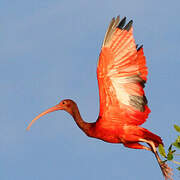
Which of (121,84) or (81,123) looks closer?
(121,84)

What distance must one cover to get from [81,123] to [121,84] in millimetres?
1249

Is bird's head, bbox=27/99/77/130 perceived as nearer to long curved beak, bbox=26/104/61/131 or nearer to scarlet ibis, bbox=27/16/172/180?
long curved beak, bbox=26/104/61/131

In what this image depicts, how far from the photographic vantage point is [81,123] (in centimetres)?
999

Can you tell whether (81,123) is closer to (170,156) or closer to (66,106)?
(66,106)

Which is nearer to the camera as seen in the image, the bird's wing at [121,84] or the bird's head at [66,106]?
the bird's wing at [121,84]

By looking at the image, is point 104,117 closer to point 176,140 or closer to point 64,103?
point 64,103

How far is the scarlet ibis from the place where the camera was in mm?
9469

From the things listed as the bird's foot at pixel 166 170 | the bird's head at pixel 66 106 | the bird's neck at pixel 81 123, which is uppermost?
the bird's head at pixel 66 106

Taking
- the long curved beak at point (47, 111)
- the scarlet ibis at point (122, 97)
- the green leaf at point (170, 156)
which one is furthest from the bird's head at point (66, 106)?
the green leaf at point (170, 156)

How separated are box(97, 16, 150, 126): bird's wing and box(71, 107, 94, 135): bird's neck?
1.06ft

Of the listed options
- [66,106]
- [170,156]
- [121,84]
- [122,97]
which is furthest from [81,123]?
[170,156]

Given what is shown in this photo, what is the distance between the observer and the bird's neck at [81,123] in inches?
386

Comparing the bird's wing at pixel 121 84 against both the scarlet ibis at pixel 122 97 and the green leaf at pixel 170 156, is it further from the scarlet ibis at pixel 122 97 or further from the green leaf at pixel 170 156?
the green leaf at pixel 170 156

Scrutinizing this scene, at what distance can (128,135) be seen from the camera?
9.38 m
